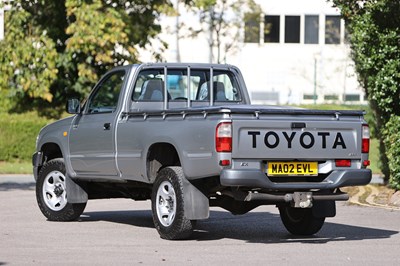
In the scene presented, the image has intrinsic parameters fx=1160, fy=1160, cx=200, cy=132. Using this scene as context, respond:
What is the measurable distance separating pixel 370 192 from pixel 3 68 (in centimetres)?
1556

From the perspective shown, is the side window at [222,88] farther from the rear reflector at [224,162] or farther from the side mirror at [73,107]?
the rear reflector at [224,162]

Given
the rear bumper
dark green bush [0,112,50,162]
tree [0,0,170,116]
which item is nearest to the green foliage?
tree [0,0,170,116]

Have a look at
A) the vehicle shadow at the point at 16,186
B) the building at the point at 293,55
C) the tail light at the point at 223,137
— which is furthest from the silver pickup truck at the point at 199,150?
the building at the point at 293,55

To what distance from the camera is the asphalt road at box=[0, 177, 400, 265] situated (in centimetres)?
1110

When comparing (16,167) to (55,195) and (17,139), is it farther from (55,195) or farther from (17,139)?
(55,195)

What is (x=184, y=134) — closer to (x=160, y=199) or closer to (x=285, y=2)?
(x=160, y=199)

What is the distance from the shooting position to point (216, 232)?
13.9m

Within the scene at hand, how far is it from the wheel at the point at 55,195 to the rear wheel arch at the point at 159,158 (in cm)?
209

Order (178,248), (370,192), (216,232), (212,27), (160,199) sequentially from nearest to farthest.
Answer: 1. (178,248)
2. (160,199)
3. (216,232)
4. (370,192)
5. (212,27)

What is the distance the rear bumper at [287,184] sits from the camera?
11.9 meters

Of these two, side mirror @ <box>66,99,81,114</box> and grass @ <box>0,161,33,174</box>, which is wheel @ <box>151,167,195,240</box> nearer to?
side mirror @ <box>66,99,81,114</box>

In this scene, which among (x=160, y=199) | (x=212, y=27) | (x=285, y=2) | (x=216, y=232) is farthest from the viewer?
(x=285, y=2)

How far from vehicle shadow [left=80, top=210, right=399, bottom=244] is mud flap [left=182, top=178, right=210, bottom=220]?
2.03 ft

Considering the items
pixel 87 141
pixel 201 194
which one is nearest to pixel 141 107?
pixel 87 141
